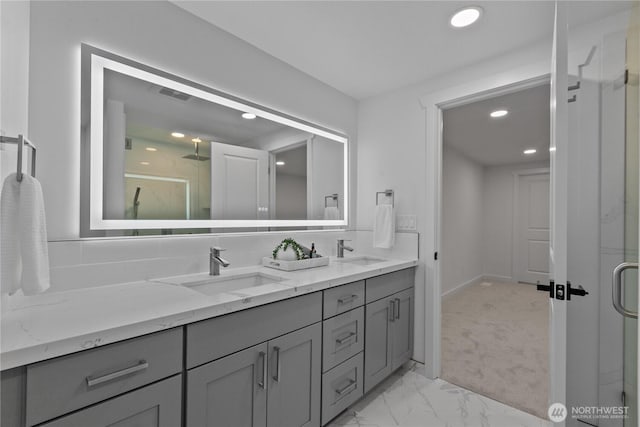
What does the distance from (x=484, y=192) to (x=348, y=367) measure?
209 inches

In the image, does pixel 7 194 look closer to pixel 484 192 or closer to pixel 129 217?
pixel 129 217

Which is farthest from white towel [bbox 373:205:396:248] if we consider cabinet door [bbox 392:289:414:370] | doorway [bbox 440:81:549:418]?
doorway [bbox 440:81:549:418]

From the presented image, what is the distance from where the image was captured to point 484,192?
5750 mm

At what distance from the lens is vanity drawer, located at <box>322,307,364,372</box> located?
1.53 metres

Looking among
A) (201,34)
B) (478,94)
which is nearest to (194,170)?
(201,34)

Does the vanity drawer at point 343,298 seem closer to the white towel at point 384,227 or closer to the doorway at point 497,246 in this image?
the white towel at point 384,227

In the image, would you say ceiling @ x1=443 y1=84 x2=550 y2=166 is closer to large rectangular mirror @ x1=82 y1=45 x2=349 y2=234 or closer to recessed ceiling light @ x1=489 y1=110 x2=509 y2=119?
recessed ceiling light @ x1=489 y1=110 x2=509 y2=119

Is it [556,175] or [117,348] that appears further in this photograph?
[556,175]

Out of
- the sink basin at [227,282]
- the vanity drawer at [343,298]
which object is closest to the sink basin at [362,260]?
the vanity drawer at [343,298]

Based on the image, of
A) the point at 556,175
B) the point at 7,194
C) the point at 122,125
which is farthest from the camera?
the point at 122,125

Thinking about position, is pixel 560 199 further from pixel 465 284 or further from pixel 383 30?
pixel 465 284

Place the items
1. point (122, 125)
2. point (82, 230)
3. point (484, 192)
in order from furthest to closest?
point (484, 192)
point (122, 125)
point (82, 230)

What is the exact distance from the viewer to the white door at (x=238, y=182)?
68.6 inches

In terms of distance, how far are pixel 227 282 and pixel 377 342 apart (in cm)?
105
